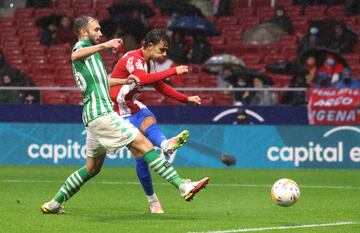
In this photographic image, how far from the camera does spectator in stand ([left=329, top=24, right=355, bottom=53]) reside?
2511 cm

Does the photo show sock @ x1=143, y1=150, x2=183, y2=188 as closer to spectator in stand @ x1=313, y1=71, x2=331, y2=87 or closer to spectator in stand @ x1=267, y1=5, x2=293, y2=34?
spectator in stand @ x1=313, y1=71, x2=331, y2=87

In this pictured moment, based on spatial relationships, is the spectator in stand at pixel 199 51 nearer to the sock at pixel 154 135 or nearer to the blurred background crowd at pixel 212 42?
the blurred background crowd at pixel 212 42

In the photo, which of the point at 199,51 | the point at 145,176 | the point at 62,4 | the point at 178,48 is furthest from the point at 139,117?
the point at 62,4

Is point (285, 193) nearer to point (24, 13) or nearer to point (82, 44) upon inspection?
point (82, 44)

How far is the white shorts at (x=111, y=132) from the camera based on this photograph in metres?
A: 11.2

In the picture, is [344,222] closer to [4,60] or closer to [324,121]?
[324,121]

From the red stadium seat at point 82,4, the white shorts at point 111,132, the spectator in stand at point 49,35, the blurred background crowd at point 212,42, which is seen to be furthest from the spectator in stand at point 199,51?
the white shorts at point 111,132

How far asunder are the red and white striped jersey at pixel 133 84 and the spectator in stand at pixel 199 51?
1328cm

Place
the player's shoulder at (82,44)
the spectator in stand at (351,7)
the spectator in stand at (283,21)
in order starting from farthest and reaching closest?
the spectator in stand at (351,7), the spectator in stand at (283,21), the player's shoulder at (82,44)

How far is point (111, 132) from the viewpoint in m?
11.2

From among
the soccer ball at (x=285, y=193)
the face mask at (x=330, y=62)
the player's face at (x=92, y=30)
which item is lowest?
the face mask at (x=330, y=62)

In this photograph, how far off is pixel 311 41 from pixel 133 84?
13.5 metres

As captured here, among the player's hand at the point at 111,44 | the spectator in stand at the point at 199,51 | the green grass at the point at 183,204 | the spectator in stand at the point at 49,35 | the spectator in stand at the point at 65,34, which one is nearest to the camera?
the player's hand at the point at 111,44

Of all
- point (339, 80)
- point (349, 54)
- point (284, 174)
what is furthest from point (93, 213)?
point (349, 54)
